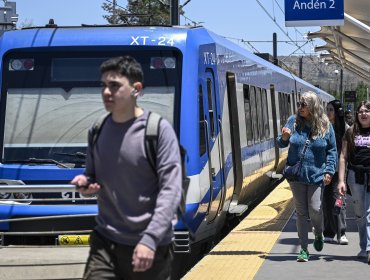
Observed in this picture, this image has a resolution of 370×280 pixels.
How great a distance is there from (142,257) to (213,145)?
5.76m

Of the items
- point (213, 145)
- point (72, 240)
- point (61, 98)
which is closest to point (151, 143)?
point (72, 240)

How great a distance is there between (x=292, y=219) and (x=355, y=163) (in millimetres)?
3864

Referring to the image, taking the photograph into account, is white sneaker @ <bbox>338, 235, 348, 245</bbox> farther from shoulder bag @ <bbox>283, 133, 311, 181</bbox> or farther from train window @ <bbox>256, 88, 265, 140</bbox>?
train window @ <bbox>256, 88, 265, 140</bbox>

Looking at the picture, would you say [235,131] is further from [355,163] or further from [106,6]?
[106,6]

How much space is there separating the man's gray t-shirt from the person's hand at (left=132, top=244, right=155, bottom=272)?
0.15 metres

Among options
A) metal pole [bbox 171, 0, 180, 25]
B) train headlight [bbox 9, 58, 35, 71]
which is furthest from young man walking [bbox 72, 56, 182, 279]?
metal pole [bbox 171, 0, 180, 25]

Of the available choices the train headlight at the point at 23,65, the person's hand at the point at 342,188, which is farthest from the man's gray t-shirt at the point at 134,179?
the train headlight at the point at 23,65

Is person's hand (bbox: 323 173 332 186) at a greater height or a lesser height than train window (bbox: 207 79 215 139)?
lesser

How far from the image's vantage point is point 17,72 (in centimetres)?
928

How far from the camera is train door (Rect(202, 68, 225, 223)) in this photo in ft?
31.4

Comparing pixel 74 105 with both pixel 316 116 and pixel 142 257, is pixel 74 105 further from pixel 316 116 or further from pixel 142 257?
pixel 142 257

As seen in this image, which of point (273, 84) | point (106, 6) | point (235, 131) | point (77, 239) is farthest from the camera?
point (106, 6)

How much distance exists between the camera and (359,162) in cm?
871

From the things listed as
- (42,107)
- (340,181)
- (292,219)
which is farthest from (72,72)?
(292,219)
